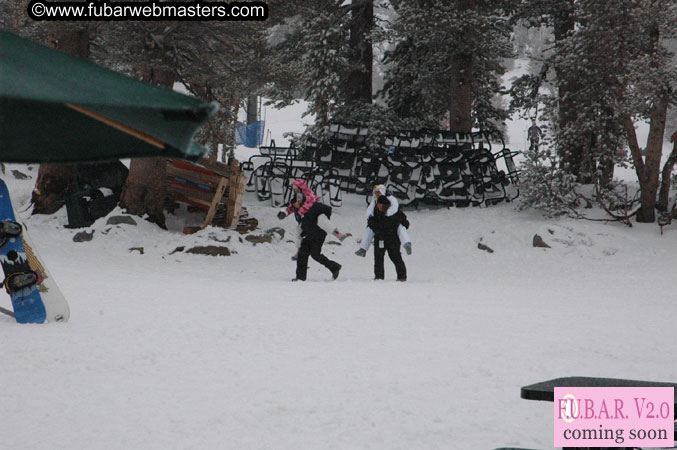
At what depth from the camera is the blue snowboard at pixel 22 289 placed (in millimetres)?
7586

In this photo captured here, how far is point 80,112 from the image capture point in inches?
96.1

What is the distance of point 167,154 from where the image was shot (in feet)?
8.35

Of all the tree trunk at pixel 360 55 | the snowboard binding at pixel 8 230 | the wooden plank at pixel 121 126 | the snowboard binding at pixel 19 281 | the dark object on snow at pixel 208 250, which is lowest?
the dark object on snow at pixel 208 250

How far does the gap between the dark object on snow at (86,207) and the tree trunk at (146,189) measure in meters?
0.45

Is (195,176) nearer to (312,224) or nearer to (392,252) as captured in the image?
(312,224)

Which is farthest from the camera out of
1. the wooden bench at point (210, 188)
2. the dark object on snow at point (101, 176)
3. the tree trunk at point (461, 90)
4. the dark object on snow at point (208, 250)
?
the tree trunk at point (461, 90)

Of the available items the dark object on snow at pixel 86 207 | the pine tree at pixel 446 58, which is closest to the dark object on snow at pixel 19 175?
the dark object on snow at pixel 86 207

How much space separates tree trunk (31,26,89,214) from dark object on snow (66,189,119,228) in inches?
37.8

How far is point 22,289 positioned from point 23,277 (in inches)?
5.1

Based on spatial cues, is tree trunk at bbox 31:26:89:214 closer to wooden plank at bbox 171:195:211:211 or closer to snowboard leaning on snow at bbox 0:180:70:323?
wooden plank at bbox 171:195:211:211

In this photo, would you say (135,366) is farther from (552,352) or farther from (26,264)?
(552,352)

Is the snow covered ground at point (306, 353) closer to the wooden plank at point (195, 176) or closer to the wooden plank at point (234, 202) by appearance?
the wooden plank at point (234, 202)

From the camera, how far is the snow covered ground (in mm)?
4625

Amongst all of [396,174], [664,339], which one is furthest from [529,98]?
[664,339]
